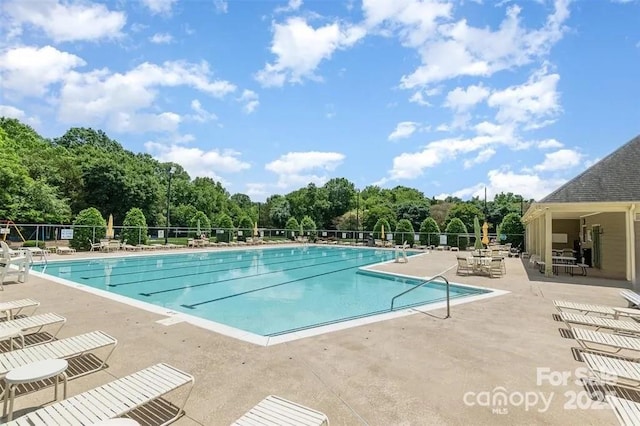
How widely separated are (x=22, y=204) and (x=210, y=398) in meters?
22.2

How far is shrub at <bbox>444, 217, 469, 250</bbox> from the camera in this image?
22484 millimetres

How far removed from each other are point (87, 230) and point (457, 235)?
21185 mm

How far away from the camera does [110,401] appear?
241cm

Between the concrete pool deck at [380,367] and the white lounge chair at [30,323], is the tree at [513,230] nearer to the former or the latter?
the concrete pool deck at [380,367]

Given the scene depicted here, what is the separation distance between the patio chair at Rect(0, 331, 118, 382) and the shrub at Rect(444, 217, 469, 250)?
72.6ft

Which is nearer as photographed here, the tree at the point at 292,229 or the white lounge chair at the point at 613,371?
the white lounge chair at the point at 613,371

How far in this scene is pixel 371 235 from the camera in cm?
2573

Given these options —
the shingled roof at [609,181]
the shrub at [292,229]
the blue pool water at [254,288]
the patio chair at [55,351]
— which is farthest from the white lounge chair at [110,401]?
the shrub at [292,229]

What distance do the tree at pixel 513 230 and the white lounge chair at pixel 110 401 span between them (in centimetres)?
2311

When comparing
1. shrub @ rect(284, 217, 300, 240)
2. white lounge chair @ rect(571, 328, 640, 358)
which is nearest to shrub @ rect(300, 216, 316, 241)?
shrub @ rect(284, 217, 300, 240)

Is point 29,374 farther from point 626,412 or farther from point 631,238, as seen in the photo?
point 631,238

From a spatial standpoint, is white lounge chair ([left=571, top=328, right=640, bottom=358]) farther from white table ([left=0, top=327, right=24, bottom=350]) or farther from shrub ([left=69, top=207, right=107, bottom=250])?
shrub ([left=69, top=207, right=107, bottom=250])

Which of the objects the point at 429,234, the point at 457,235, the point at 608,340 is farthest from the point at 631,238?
the point at 429,234

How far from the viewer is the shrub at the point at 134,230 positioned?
17859 mm
